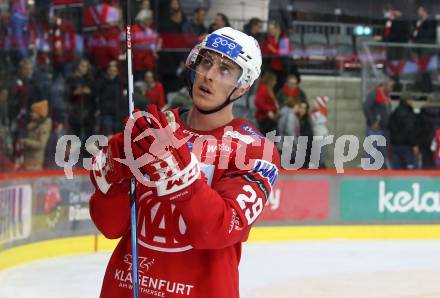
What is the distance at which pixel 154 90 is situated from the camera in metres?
8.19

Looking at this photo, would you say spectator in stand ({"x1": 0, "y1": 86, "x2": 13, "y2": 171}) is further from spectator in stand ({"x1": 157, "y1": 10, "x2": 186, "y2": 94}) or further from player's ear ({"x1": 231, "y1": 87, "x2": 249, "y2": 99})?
player's ear ({"x1": 231, "y1": 87, "x2": 249, "y2": 99})

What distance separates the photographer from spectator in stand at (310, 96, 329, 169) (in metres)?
8.62

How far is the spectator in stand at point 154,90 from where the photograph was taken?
321 inches

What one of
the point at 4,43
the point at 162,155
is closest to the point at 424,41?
the point at 4,43

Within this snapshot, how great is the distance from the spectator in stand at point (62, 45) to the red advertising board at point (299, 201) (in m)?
2.30

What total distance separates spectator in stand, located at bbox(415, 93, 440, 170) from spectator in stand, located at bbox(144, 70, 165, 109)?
2730mm

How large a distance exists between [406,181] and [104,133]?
3118mm

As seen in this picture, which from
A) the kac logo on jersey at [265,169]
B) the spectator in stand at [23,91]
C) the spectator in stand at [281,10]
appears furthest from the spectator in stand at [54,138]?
the kac logo on jersey at [265,169]

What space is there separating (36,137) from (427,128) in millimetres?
4271

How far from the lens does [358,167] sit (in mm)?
8445

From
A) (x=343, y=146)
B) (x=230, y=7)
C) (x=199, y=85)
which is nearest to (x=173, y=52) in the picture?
(x=230, y=7)

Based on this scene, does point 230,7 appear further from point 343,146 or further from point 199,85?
point 199,85

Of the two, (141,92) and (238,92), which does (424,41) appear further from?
(238,92)

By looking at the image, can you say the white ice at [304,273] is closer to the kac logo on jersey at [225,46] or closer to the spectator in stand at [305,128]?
the spectator in stand at [305,128]
